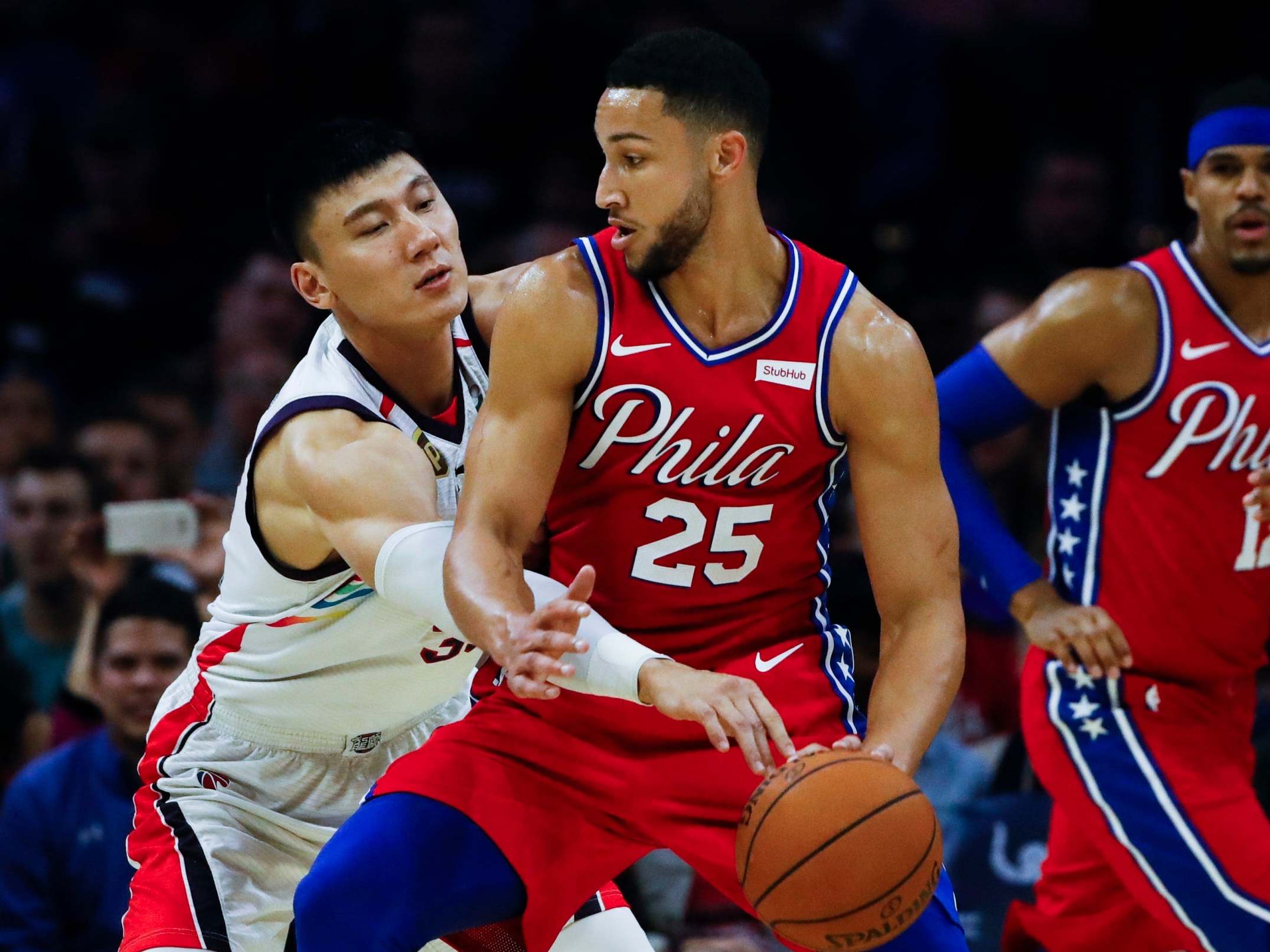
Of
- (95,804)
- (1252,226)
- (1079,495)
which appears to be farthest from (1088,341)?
(95,804)

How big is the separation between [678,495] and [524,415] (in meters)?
0.37

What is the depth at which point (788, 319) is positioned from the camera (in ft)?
11.9

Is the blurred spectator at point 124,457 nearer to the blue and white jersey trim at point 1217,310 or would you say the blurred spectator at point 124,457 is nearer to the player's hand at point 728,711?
the blue and white jersey trim at point 1217,310

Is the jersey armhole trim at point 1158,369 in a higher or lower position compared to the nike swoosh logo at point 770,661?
higher

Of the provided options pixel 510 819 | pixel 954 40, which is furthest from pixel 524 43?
pixel 510 819

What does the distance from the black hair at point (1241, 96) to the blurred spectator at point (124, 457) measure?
448 cm

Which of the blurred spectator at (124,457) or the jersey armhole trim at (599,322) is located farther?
the blurred spectator at (124,457)

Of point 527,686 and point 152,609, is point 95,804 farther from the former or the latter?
point 527,686

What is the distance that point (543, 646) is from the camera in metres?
3.04

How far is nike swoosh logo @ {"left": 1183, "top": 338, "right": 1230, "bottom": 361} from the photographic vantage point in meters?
4.62

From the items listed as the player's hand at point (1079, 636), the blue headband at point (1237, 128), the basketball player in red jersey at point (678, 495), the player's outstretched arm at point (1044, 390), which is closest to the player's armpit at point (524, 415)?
the basketball player in red jersey at point (678, 495)

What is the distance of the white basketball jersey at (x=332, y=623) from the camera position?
388 centimetres

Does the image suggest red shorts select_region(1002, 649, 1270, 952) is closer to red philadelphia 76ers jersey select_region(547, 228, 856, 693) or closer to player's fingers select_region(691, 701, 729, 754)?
red philadelphia 76ers jersey select_region(547, 228, 856, 693)

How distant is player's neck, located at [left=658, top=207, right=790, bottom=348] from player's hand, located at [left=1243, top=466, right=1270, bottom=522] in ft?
4.51
